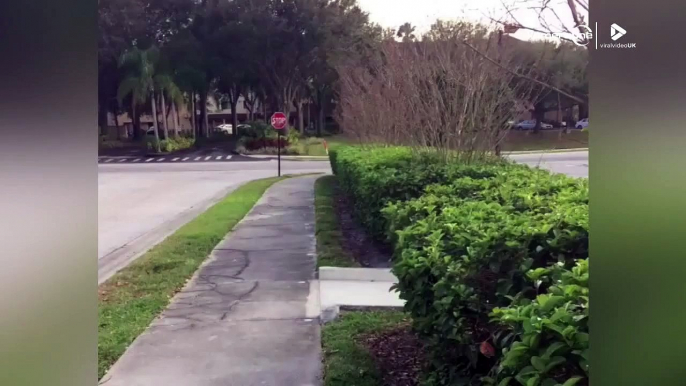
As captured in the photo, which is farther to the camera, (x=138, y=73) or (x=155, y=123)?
(x=155, y=123)

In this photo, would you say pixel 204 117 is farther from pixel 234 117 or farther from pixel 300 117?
pixel 300 117

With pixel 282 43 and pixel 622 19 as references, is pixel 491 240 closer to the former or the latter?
pixel 622 19

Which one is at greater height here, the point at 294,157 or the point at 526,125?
the point at 526,125

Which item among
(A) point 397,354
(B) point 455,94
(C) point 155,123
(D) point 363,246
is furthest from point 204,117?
(A) point 397,354

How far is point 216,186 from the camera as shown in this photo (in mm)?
20000

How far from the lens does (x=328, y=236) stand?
391 inches

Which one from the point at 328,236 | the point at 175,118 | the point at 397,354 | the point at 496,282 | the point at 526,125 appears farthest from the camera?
the point at 175,118

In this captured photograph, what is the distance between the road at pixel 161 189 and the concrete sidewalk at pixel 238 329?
1524 millimetres

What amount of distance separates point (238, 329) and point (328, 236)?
14.5ft

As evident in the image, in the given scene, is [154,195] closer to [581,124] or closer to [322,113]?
[581,124]

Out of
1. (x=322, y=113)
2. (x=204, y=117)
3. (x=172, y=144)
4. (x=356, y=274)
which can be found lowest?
(x=356, y=274)

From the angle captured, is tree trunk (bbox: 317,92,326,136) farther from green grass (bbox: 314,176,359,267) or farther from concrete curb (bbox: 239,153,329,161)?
green grass (bbox: 314,176,359,267)

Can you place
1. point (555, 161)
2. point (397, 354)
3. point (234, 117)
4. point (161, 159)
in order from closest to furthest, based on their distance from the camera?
1. point (397, 354)
2. point (555, 161)
3. point (161, 159)
4. point (234, 117)

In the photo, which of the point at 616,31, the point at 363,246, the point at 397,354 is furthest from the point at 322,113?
the point at 616,31
